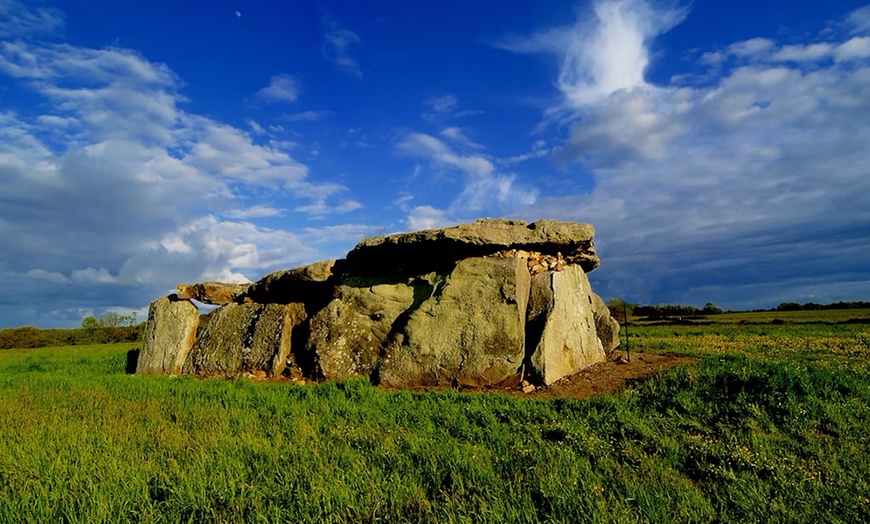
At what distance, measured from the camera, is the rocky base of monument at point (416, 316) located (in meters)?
12.1

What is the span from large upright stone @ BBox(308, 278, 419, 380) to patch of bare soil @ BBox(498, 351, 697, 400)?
4180mm

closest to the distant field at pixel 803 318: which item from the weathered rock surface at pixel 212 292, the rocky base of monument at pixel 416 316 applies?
the rocky base of monument at pixel 416 316

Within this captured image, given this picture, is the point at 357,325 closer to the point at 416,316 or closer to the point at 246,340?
the point at 416,316

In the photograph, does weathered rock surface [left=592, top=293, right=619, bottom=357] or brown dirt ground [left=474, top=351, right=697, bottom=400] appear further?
weathered rock surface [left=592, top=293, right=619, bottom=357]

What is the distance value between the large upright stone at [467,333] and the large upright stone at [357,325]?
0.87 m

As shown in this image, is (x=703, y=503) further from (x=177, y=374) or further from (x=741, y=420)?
(x=177, y=374)

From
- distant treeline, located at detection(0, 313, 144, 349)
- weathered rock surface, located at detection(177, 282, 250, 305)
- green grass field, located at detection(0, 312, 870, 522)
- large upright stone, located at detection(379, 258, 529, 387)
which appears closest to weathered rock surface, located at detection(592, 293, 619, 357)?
large upright stone, located at detection(379, 258, 529, 387)

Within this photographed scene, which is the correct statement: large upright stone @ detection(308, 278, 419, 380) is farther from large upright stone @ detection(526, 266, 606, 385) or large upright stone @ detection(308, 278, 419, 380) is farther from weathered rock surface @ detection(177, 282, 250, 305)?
weathered rock surface @ detection(177, 282, 250, 305)

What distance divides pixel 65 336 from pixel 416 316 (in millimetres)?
53419

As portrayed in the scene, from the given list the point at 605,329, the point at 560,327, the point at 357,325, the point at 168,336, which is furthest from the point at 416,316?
the point at 168,336

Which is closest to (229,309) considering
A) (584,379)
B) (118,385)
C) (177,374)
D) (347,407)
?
(177,374)

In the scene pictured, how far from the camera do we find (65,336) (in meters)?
49.8

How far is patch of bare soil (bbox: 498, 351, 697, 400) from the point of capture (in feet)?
35.4

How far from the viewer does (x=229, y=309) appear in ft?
53.3
